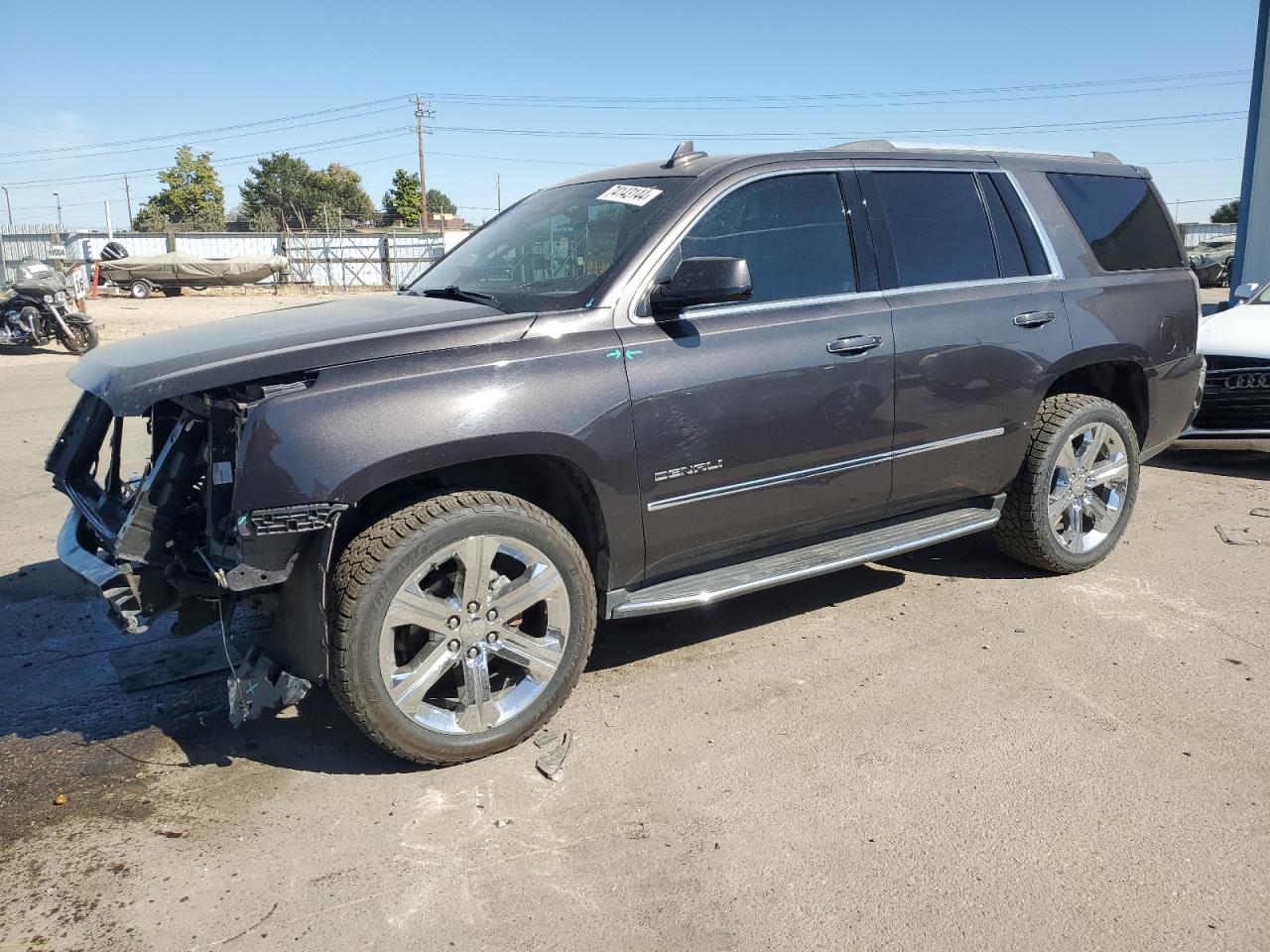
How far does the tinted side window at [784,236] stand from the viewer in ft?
12.3

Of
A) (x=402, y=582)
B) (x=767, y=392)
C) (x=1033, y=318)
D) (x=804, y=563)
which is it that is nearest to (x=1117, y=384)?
(x=1033, y=318)

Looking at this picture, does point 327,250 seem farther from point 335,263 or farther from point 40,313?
point 40,313

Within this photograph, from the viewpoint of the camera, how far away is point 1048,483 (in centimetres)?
468

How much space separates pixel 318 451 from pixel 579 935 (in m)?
1.51

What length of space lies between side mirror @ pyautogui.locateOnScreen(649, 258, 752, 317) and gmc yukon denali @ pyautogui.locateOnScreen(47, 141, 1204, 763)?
1 centimetres

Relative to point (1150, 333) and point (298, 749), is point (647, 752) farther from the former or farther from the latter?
point (1150, 333)

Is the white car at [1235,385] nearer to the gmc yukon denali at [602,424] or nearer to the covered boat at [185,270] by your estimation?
the gmc yukon denali at [602,424]

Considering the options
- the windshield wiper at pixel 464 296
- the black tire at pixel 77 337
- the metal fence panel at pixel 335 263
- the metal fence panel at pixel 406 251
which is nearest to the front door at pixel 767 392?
the windshield wiper at pixel 464 296

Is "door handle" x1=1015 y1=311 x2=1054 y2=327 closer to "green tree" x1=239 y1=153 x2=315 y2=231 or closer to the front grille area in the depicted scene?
the front grille area

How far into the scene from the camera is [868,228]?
13.5ft

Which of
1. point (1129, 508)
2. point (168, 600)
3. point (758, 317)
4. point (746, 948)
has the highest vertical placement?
point (758, 317)

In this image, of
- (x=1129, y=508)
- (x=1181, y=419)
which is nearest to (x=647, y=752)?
(x=1129, y=508)

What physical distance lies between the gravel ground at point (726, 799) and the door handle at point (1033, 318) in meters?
1.31

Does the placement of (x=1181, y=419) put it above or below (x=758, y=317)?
below
